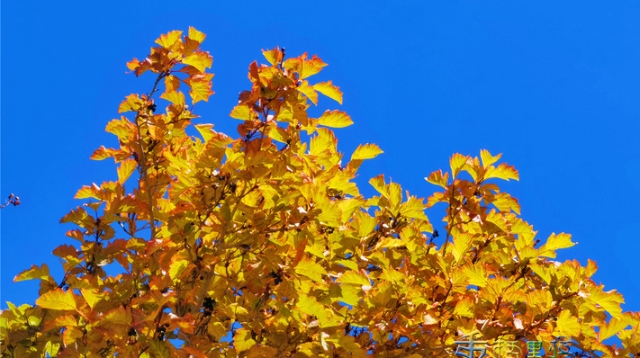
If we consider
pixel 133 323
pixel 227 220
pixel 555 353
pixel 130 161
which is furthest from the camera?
pixel 130 161

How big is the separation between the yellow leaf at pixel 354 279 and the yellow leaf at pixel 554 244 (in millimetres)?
847

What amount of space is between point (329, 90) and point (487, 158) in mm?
800

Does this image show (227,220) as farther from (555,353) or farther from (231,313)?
(555,353)

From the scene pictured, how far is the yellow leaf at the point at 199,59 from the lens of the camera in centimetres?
274

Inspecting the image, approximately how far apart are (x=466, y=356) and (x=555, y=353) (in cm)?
39

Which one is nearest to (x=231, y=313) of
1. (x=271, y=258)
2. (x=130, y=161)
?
(x=271, y=258)

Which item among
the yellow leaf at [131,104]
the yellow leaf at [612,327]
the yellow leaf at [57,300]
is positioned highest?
the yellow leaf at [131,104]

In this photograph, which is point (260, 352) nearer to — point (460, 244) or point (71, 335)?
point (71, 335)

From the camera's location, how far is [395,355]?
9.18 ft

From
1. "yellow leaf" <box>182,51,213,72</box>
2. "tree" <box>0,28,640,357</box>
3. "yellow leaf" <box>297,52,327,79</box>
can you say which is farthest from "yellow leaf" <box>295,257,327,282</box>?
"yellow leaf" <box>182,51,213,72</box>

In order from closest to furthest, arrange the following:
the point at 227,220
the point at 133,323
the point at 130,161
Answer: the point at 133,323 < the point at 227,220 < the point at 130,161

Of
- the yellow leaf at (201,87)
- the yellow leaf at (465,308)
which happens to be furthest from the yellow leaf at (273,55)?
the yellow leaf at (465,308)

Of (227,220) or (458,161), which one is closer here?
(227,220)

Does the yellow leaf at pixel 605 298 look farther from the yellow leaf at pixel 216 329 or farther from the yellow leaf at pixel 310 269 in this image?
the yellow leaf at pixel 216 329
